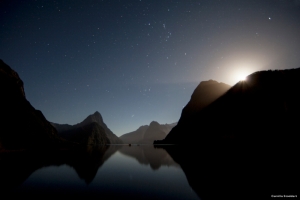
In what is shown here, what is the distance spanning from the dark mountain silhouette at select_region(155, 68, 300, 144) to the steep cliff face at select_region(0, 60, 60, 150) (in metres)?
97.7

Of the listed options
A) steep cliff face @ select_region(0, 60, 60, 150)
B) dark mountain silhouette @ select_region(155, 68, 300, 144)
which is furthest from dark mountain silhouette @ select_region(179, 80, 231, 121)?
steep cliff face @ select_region(0, 60, 60, 150)

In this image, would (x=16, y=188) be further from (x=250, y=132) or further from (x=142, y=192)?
(x=250, y=132)

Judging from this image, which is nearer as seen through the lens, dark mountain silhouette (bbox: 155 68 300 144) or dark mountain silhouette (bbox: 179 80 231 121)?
dark mountain silhouette (bbox: 155 68 300 144)

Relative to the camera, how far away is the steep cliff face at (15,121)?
191 ft

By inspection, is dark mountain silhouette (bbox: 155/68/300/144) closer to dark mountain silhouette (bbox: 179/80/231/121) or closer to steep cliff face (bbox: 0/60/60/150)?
dark mountain silhouette (bbox: 179/80/231/121)

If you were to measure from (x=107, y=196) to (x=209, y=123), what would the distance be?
9883 cm

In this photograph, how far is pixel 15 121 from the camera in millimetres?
65000

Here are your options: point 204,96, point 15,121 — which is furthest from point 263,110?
point 15,121

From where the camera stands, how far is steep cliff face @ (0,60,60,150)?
58.2 m

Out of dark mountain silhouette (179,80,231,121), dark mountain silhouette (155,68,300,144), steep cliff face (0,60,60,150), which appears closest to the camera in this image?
dark mountain silhouette (155,68,300,144)

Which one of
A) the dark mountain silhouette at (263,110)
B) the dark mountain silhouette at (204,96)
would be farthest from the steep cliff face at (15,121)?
the dark mountain silhouette at (204,96)

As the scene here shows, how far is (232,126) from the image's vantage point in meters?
70.7

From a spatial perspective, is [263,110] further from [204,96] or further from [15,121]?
[15,121]

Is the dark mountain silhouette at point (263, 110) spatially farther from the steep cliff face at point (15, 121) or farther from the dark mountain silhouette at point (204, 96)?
the steep cliff face at point (15, 121)
